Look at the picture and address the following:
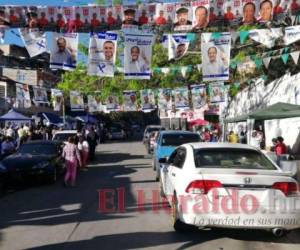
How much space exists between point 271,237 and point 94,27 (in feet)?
34.6

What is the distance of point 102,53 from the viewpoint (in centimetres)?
1920

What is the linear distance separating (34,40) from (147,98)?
930 inches

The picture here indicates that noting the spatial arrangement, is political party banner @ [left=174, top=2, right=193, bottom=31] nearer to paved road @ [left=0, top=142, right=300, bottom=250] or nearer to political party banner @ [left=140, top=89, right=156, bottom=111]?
paved road @ [left=0, top=142, right=300, bottom=250]

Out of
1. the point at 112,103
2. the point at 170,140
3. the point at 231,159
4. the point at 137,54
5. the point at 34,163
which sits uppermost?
the point at 137,54

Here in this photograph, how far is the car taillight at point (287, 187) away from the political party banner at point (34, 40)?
11228 mm

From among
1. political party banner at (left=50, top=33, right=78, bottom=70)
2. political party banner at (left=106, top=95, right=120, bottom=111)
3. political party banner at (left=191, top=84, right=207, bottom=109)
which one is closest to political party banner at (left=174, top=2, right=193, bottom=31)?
political party banner at (left=50, top=33, right=78, bottom=70)

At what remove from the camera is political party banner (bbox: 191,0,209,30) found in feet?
55.1

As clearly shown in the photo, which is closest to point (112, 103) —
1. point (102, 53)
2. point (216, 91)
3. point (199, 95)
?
point (199, 95)

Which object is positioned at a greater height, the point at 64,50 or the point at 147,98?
the point at 64,50

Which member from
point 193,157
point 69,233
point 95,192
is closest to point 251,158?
point 193,157

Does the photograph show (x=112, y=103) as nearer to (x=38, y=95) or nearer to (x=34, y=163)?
(x=38, y=95)

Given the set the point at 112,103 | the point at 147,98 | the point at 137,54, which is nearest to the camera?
the point at 137,54

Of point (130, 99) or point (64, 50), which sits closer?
point (64, 50)

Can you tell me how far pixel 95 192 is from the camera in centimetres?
1447
